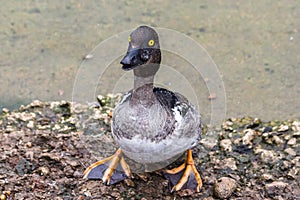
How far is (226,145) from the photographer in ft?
14.2

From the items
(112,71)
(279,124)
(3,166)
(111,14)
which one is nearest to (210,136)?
(279,124)

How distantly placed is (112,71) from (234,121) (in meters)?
1.37

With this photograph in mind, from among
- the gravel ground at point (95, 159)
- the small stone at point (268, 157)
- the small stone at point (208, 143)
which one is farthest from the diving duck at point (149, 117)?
the small stone at point (268, 157)

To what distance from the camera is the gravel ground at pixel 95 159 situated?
3824mm

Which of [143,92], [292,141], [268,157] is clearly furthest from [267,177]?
[143,92]

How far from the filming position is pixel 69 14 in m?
5.84

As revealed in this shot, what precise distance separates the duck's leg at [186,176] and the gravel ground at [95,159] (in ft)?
0.17

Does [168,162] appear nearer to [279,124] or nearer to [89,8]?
[279,124]

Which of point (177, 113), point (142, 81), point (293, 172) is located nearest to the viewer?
point (142, 81)

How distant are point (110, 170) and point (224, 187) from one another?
33.6 inches

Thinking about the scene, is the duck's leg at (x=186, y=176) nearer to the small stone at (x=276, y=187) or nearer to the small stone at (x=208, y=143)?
the small stone at (x=208, y=143)

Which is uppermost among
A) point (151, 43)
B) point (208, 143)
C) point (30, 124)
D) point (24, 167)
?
point (151, 43)

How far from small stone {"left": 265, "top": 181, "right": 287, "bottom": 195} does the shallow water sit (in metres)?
0.98

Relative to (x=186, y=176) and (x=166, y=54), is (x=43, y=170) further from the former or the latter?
(x=166, y=54)
